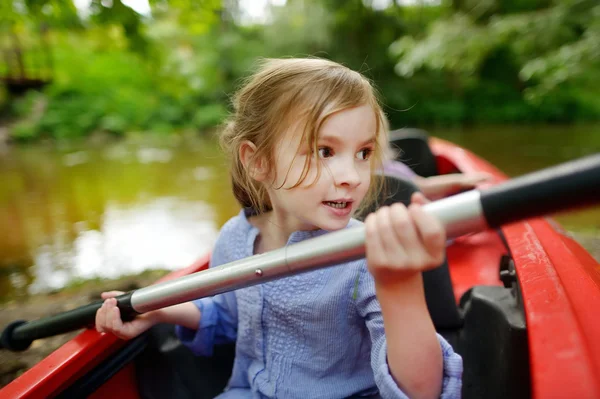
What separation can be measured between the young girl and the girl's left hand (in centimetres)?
2

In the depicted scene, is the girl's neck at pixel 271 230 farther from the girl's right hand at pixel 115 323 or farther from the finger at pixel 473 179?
the finger at pixel 473 179

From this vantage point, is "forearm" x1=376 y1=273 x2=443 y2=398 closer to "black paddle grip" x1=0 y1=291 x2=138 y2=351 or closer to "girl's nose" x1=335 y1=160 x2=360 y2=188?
"girl's nose" x1=335 y1=160 x2=360 y2=188

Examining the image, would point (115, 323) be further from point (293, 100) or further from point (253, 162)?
point (293, 100)

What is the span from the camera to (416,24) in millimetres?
13086

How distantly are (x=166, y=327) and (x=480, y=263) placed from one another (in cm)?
146

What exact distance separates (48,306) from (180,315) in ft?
5.94

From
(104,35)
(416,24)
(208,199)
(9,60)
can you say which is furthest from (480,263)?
(9,60)

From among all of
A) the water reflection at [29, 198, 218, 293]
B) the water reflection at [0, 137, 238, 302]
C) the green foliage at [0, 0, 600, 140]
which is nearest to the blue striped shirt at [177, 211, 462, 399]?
the water reflection at [0, 137, 238, 302]

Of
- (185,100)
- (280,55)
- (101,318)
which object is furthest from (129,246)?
(185,100)

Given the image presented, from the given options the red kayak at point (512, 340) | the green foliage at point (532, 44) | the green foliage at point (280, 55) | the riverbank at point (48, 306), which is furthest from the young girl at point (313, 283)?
the green foliage at point (280, 55)

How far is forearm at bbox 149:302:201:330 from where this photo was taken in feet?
3.69

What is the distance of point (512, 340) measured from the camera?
954mm

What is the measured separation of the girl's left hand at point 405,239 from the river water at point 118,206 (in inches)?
6.2

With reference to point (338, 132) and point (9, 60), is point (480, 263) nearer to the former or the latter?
point (338, 132)
